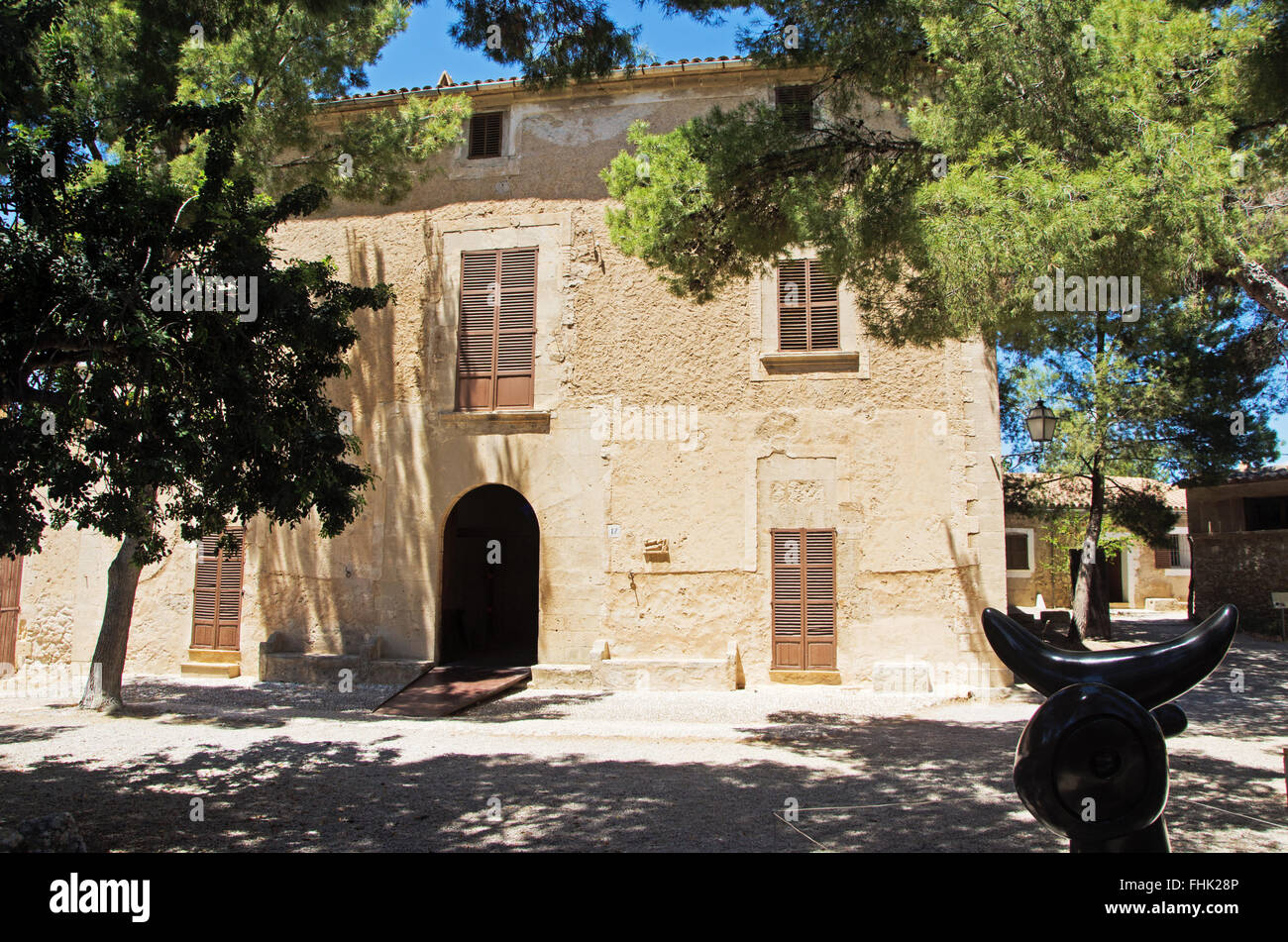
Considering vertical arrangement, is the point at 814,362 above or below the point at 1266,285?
above

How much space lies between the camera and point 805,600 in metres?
11.7

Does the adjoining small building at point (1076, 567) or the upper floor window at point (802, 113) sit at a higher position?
the upper floor window at point (802, 113)

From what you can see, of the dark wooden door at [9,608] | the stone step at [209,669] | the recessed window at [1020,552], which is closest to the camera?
the stone step at [209,669]

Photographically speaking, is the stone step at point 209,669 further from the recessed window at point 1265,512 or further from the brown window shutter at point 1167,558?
the brown window shutter at point 1167,558

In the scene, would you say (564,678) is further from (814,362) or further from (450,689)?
(814,362)

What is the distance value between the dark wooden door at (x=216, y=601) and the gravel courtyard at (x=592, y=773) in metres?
1.71

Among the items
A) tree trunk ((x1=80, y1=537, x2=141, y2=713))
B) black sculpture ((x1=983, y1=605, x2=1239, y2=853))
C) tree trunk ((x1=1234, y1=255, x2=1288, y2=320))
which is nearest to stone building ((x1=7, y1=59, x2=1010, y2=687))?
tree trunk ((x1=80, y1=537, x2=141, y2=713))

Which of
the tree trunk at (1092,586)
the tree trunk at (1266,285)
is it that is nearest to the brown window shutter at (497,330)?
the tree trunk at (1266,285)

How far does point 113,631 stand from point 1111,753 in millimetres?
10345

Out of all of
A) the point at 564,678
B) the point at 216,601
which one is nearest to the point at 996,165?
the point at 564,678

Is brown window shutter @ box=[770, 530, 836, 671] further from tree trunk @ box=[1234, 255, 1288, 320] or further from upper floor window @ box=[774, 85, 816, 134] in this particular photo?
tree trunk @ box=[1234, 255, 1288, 320]

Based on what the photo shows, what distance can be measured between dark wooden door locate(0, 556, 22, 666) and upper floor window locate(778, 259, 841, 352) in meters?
12.8

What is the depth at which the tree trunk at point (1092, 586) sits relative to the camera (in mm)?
16688
